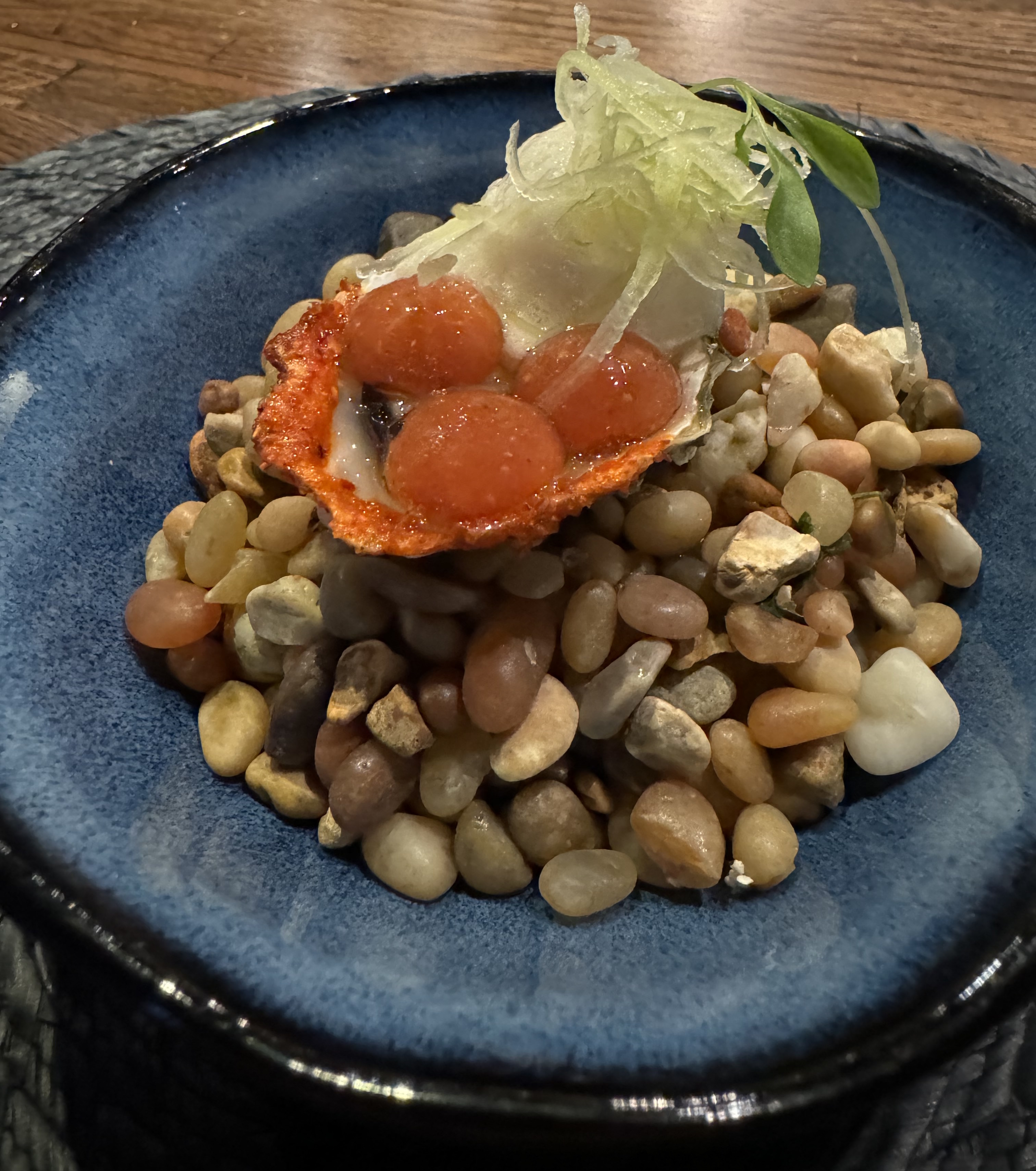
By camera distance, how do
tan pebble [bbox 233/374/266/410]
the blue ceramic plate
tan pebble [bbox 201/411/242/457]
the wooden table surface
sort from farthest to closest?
the wooden table surface
tan pebble [bbox 233/374/266/410]
tan pebble [bbox 201/411/242/457]
the blue ceramic plate

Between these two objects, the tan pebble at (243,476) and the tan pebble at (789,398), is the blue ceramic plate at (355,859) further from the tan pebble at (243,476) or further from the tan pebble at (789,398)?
the tan pebble at (789,398)

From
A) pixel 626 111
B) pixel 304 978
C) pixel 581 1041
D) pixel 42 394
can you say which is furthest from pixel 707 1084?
pixel 42 394

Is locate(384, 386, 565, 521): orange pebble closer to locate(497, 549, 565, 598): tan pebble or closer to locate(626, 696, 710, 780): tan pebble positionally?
locate(497, 549, 565, 598): tan pebble

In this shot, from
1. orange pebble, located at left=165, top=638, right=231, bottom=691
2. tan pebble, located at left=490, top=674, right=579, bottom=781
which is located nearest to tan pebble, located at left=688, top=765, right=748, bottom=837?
tan pebble, located at left=490, top=674, right=579, bottom=781

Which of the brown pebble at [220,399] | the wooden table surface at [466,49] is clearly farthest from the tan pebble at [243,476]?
the wooden table surface at [466,49]

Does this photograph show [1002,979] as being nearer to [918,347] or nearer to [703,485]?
[703,485]

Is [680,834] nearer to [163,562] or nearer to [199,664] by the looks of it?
[199,664]
